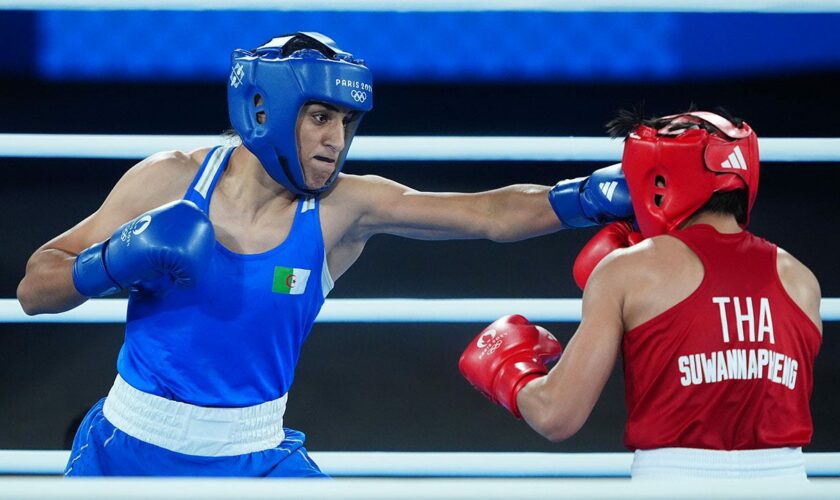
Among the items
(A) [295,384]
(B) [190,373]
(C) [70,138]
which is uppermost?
(C) [70,138]

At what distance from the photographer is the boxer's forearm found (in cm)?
212

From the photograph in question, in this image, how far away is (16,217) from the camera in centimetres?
354

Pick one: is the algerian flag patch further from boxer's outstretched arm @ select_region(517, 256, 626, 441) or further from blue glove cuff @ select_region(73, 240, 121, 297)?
boxer's outstretched arm @ select_region(517, 256, 626, 441)

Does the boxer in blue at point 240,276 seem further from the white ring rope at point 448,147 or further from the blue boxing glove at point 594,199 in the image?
the white ring rope at point 448,147

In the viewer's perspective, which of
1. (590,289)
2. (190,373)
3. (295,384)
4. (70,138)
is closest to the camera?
(590,289)

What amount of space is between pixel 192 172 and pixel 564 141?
934mm

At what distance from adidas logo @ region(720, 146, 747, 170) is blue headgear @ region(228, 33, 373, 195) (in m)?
0.81

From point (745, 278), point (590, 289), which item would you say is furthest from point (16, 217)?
point (745, 278)

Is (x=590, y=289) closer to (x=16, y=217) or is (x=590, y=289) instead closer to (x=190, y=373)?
(x=190, y=373)

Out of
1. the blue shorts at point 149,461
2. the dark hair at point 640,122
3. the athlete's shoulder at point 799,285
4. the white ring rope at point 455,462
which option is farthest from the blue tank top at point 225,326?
the athlete's shoulder at point 799,285

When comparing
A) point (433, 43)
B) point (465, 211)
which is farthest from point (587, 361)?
point (433, 43)

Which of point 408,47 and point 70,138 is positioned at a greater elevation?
point 408,47

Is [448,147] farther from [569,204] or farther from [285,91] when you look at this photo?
[285,91]

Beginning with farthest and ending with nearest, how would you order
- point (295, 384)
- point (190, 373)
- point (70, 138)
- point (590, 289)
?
1. point (295, 384)
2. point (70, 138)
3. point (190, 373)
4. point (590, 289)
